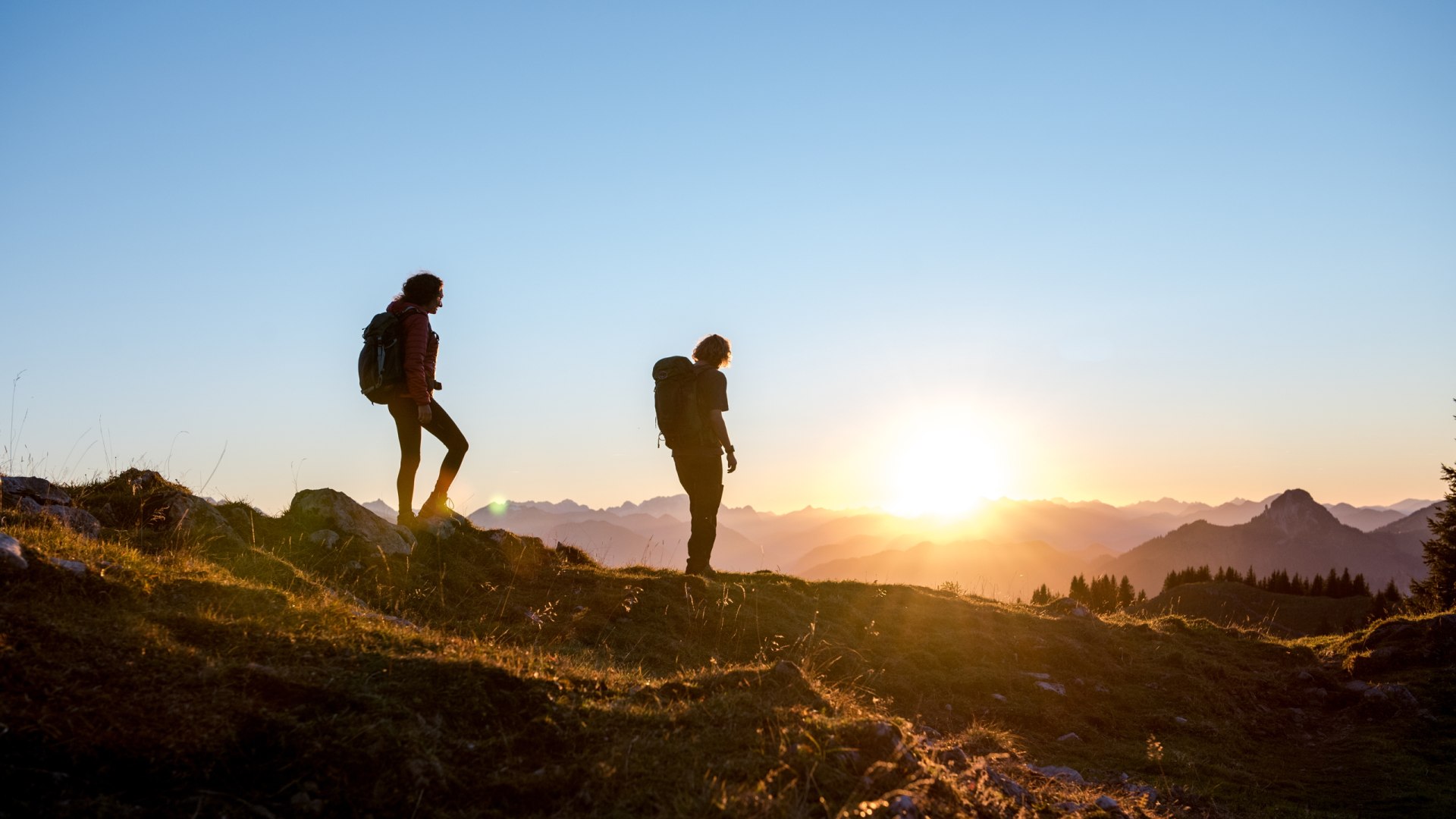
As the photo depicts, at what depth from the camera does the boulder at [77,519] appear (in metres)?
7.80

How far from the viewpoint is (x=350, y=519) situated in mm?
10445

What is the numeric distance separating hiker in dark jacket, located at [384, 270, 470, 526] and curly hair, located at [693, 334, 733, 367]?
3515mm

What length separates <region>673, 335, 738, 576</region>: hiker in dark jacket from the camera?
11773 mm

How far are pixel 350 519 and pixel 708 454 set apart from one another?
15.6ft

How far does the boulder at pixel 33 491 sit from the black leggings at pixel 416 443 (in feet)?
11.1

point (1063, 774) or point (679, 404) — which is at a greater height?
point (679, 404)

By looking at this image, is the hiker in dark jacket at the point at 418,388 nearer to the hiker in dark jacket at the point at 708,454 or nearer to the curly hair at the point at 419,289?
the curly hair at the point at 419,289

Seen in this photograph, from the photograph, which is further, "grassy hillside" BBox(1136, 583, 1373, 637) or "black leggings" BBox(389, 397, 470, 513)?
"grassy hillside" BBox(1136, 583, 1373, 637)

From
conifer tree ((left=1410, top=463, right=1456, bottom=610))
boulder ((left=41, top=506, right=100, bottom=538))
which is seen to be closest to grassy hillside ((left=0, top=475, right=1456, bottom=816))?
boulder ((left=41, top=506, right=100, bottom=538))

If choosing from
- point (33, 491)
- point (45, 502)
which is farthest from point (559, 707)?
point (33, 491)

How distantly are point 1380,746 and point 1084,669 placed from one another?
10.7ft

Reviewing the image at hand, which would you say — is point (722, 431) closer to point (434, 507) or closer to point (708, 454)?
point (708, 454)

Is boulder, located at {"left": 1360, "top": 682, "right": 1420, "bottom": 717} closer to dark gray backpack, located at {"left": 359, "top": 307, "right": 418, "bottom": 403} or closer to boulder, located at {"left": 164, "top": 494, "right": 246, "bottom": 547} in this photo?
dark gray backpack, located at {"left": 359, "top": 307, "right": 418, "bottom": 403}

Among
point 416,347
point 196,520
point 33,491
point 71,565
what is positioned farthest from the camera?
point 416,347
